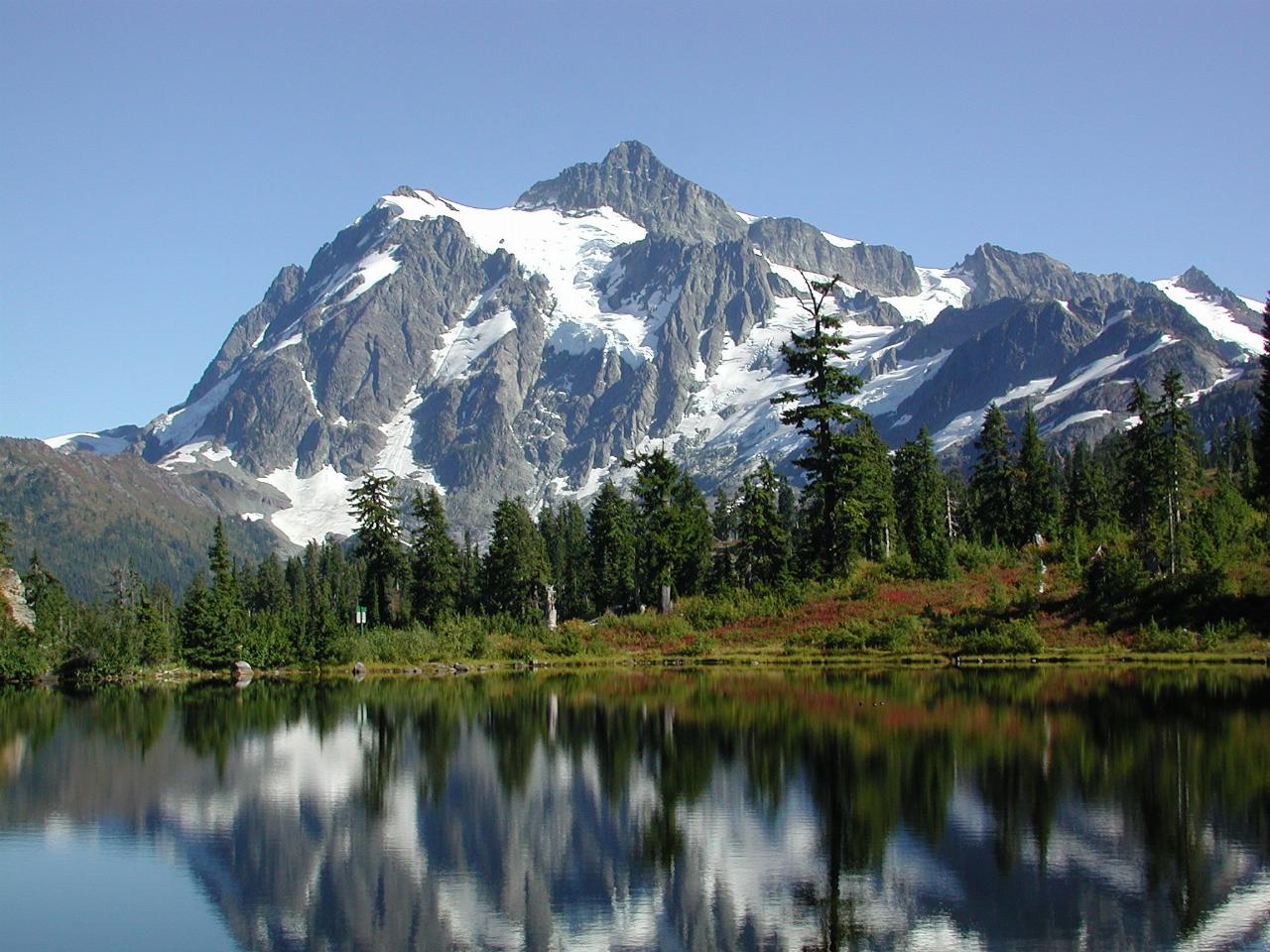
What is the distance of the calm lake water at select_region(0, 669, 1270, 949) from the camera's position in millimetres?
21203

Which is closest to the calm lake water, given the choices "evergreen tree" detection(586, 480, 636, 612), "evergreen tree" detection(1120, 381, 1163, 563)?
Result: "evergreen tree" detection(1120, 381, 1163, 563)

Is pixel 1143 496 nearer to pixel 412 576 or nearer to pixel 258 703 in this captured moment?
pixel 412 576

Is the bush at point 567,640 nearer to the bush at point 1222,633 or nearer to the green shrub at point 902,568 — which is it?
the green shrub at point 902,568

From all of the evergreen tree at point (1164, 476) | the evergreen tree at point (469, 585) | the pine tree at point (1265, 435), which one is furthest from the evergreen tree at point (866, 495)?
the evergreen tree at point (469, 585)

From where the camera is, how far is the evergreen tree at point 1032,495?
11356 centimetres

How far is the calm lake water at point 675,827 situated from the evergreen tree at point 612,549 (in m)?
60.7

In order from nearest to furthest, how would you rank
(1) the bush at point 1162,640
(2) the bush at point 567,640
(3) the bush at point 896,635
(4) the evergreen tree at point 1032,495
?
(1) the bush at point 1162,640 < (3) the bush at point 896,635 < (2) the bush at point 567,640 < (4) the evergreen tree at point 1032,495

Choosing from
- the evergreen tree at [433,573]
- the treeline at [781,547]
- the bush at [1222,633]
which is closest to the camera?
the bush at [1222,633]

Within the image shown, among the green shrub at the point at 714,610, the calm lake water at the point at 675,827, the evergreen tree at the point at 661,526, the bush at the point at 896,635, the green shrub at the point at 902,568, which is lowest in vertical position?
the calm lake water at the point at 675,827

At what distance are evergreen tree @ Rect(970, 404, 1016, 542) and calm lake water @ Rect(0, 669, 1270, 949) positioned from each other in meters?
61.8

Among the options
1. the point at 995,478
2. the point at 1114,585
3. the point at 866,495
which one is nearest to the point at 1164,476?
the point at 866,495

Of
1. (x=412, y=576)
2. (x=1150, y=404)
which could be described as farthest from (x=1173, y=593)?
(x=412, y=576)

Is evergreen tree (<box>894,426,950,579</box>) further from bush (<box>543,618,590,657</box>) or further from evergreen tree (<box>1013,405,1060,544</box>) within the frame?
bush (<box>543,618,590,657</box>)

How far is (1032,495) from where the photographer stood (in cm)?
11556
